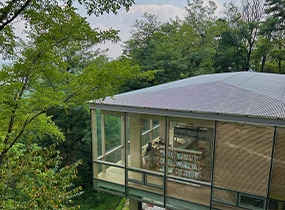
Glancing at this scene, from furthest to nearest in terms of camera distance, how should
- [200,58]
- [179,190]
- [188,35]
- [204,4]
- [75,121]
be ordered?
1. [204,4]
2. [188,35]
3. [200,58]
4. [75,121]
5. [179,190]

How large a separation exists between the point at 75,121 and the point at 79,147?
2.12 m

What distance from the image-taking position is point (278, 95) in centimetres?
618

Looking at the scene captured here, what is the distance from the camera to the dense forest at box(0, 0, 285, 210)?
164 inches

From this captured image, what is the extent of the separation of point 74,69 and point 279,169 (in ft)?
45.9

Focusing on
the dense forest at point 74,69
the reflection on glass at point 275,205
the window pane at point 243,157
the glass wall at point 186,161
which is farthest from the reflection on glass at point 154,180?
the reflection on glass at point 275,205

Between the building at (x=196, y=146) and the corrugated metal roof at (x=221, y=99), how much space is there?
0.02 meters

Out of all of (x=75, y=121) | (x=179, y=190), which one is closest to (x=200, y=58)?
(x=75, y=121)

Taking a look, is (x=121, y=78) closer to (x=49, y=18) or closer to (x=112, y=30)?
(x=112, y=30)

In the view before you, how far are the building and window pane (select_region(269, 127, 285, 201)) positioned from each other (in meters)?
0.02

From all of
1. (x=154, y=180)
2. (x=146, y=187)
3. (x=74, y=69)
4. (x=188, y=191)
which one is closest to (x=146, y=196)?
(x=146, y=187)

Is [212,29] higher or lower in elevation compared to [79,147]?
higher

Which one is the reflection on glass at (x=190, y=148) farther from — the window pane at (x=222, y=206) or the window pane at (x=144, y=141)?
the window pane at (x=222, y=206)

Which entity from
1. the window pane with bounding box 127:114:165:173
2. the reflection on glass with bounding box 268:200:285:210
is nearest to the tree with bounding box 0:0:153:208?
the window pane with bounding box 127:114:165:173

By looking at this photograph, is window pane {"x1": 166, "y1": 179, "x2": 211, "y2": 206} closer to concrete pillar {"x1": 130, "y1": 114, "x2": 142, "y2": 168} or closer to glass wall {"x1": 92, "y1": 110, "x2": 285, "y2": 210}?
glass wall {"x1": 92, "y1": 110, "x2": 285, "y2": 210}
